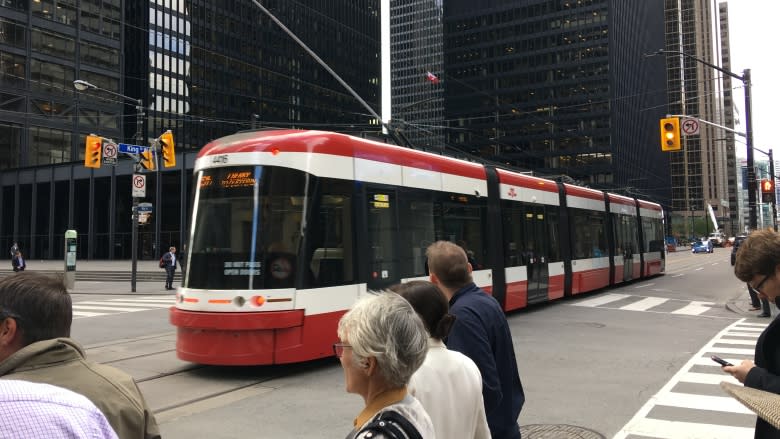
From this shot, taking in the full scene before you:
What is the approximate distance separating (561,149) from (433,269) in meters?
113

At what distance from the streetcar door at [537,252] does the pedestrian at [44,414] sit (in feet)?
45.4

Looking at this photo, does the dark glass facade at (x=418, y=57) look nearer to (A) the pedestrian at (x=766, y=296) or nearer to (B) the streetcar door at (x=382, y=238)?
(B) the streetcar door at (x=382, y=238)

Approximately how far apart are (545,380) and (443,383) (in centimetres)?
582

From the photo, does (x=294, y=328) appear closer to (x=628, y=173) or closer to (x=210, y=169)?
(x=210, y=169)

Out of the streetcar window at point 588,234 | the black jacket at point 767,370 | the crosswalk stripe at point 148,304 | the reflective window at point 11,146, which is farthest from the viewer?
the reflective window at point 11,146

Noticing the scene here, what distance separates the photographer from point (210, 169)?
27.9 ft

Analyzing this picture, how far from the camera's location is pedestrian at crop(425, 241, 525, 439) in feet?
9.78

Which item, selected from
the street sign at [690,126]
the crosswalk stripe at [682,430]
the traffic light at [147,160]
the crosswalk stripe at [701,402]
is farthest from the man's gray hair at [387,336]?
the traffic light at [147,160]

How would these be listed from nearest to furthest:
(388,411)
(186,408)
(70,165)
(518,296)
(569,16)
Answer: (388,411), (186,408), (518,296), (70,165), (569,16)

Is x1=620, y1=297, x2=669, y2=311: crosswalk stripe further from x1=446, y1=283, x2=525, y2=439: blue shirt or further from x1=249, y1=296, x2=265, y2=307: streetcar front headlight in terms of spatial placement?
x1=446, y1=283, x2=525, y2=439: blue shirt

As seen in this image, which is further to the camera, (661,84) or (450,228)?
(661,84)

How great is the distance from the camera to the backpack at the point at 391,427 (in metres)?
1.67

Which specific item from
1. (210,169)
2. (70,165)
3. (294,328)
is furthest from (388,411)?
(70,165)

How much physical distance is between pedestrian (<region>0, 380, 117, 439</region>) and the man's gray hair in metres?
Answer: 0.80
